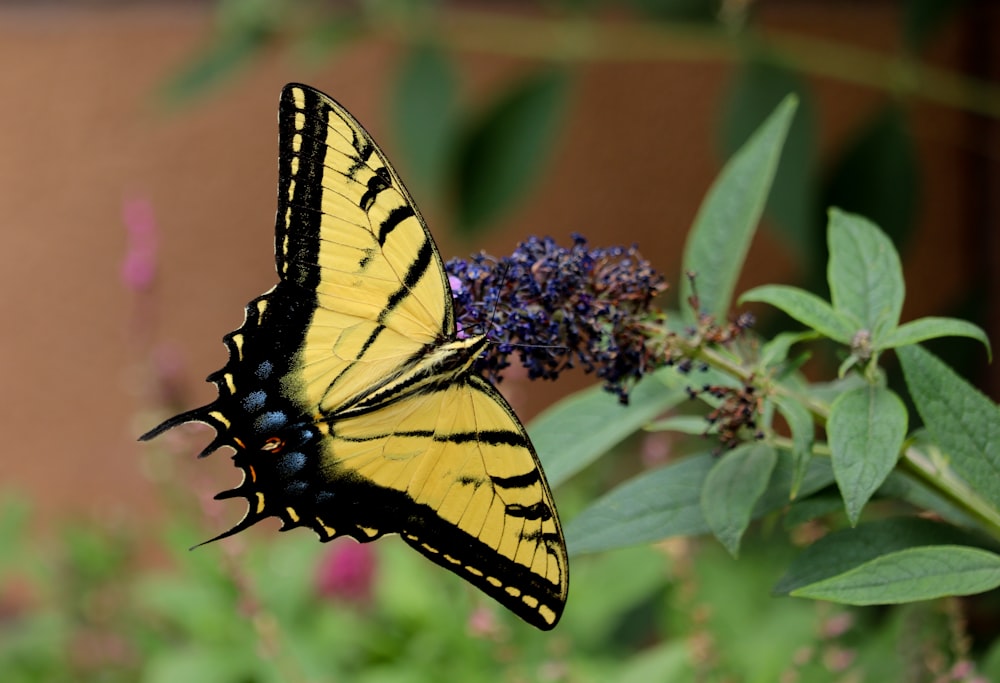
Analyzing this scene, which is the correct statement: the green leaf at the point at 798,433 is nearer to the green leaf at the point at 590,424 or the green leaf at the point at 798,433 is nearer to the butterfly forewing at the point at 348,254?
the green leaf at the point at 590,424

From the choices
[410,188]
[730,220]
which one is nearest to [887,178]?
[410,188]

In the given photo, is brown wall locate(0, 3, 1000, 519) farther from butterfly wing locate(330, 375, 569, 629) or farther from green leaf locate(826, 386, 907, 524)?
green leaf locate(826, 386, 907, 524)

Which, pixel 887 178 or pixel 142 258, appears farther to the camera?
pixel 887 178

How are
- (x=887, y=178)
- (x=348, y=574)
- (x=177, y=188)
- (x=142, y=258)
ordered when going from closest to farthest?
(x=142, y=258) < (x=348, y=574) < (x=887, y=178) < (x=177, y=188)

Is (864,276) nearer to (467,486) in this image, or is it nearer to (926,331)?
(926,331)

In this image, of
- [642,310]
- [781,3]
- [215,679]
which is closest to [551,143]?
[781,3]

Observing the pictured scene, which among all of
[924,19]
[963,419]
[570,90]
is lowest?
[963,419]

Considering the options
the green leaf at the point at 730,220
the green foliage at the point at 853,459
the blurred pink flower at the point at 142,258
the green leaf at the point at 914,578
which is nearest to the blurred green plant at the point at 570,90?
the blurred pink flower at the point at 142,258
